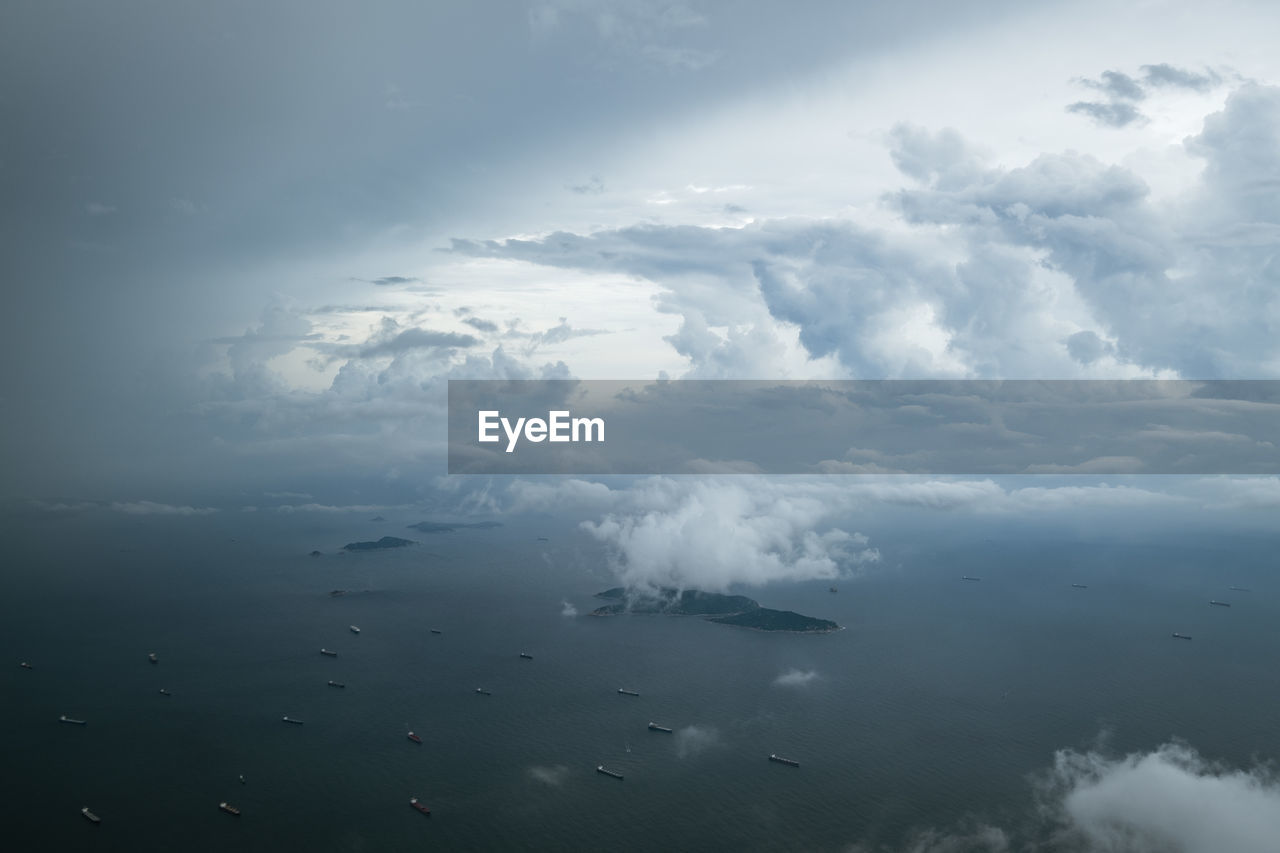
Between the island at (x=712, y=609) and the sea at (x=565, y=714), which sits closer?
the sea at (x=565, y=714)

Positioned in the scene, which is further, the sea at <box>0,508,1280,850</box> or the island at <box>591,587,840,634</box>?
the island at <box>591,587,840,634</box>

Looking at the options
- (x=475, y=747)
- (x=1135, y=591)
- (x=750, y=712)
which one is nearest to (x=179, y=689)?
(x=475, y=747)

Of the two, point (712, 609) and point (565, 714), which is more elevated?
point (565, 714)

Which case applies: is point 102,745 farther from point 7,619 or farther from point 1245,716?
point 1245,716

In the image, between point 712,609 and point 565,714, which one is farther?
point 712,609
